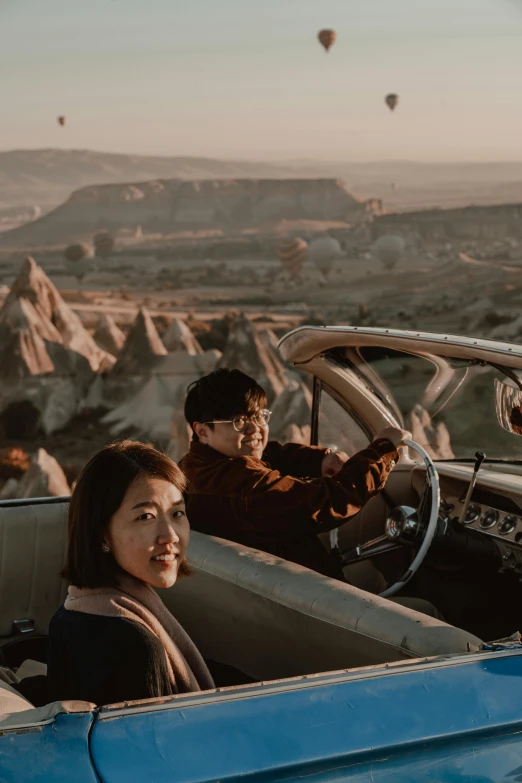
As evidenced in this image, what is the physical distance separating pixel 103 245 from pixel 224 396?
96021mm

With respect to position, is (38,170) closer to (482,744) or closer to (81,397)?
(81,397)

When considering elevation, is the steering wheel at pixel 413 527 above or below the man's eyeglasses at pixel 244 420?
below

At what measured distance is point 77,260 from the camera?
9144cm

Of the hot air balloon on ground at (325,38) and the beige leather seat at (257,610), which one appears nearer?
the beige leather seat at (257,610)

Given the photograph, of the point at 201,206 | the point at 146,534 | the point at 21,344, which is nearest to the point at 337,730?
the point at 146,534

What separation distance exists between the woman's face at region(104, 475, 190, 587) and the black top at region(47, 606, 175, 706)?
6.0 inches

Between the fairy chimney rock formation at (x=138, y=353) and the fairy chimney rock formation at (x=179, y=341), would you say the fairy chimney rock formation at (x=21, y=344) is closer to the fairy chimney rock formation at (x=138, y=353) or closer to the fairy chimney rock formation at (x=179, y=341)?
the fairy chimney rock formation at (x=138, y=353)

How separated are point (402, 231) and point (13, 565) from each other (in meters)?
99.7

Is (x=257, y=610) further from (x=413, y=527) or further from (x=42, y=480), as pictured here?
(x=42, y=480)

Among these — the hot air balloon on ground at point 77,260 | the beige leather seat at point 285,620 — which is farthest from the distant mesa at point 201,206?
the beige leather seat at point 285,620

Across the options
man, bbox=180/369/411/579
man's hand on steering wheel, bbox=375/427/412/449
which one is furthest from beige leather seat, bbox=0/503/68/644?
man's hand on steering wheel, bbox=375/427/412/449

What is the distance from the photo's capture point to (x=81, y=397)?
59.9 meters

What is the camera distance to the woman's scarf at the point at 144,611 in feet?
8.23

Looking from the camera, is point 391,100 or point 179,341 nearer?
point 179,341
